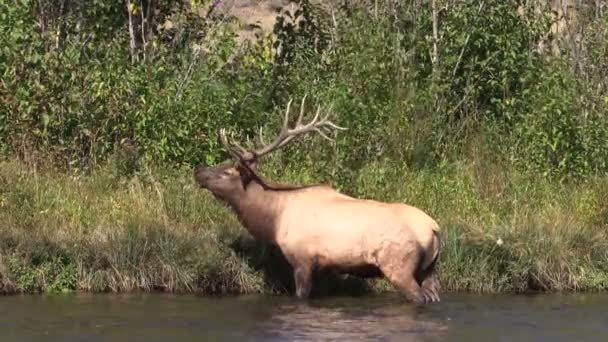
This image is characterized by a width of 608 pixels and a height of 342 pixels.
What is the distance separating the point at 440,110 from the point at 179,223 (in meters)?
4.43

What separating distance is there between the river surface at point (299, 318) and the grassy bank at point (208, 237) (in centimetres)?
27

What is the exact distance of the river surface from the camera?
39.1 feet

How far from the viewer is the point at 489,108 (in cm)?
1820

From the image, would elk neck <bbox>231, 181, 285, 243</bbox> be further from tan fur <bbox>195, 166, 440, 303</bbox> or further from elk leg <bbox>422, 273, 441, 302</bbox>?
elk leg <bbox>422, 273, 441, 302</bbox>

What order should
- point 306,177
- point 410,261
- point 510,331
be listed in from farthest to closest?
1. point 306,177
2. point 410,261
3. point 510,331

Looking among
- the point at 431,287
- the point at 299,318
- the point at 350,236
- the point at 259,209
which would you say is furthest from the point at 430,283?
the point at 259,209

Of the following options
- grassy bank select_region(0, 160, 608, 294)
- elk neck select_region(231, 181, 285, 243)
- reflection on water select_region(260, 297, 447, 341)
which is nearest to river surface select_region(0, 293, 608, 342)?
reflection on water select_region(260, 297, 447, 341)

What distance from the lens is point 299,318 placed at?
12.7 m

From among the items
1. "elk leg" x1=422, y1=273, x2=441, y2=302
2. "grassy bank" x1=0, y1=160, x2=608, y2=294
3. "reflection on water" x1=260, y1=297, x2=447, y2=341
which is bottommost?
"reflection on water" x1=260, y1=297, x2=447, y2=341

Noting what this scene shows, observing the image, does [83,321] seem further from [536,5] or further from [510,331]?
[536,5]

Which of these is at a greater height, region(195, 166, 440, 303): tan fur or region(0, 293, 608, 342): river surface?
region(195, 166, 440, 303): tan fur

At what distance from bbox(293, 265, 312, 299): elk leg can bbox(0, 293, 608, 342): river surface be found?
12 cm

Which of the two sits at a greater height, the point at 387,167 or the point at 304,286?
the point at 387,167

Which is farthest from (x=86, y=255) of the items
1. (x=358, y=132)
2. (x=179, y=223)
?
(x=358, y=132)
